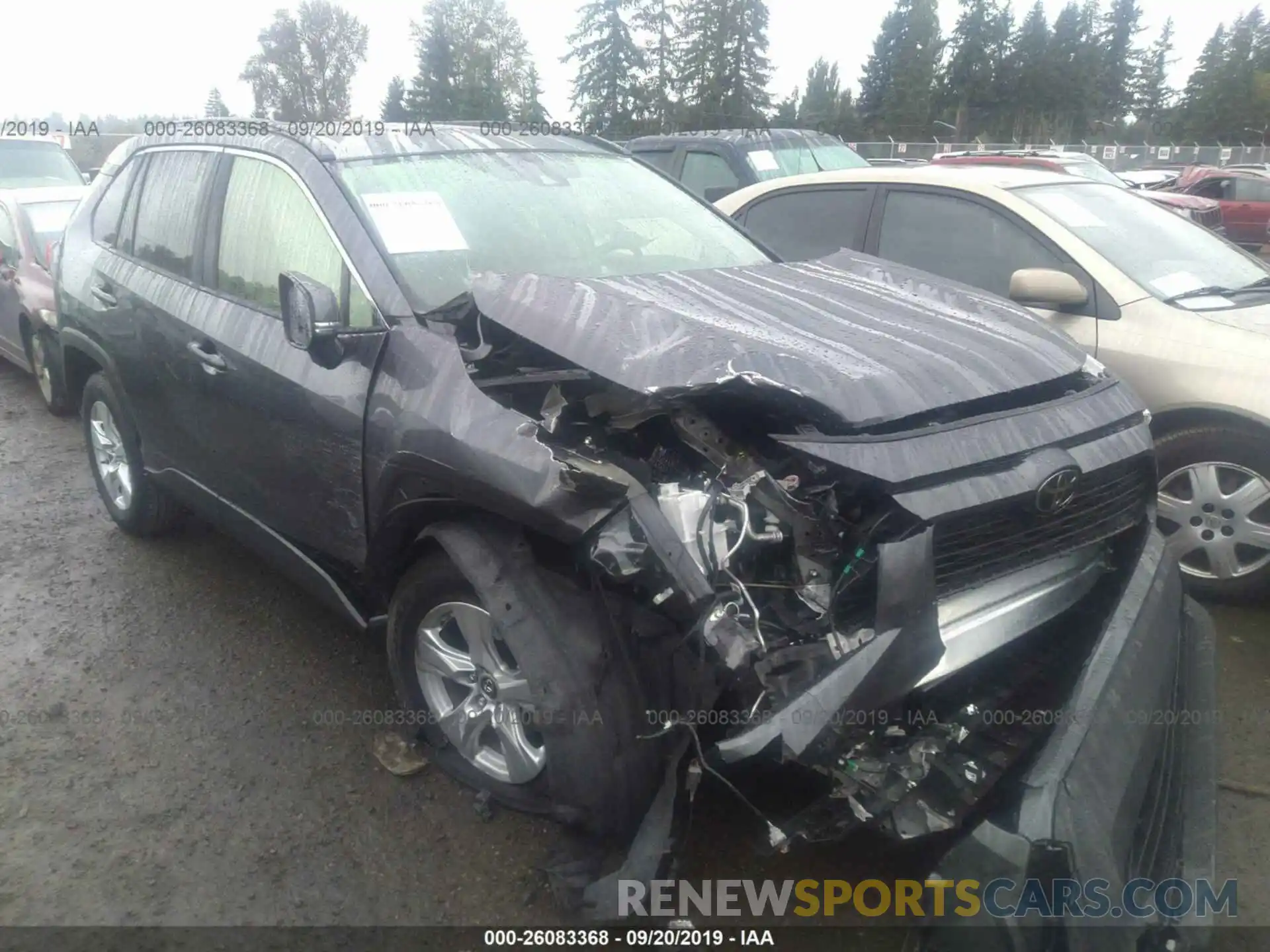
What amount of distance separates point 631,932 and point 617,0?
163ft

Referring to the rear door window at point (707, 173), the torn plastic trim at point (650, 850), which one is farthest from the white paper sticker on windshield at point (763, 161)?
A: the torn plastic trim at point (650, 850)

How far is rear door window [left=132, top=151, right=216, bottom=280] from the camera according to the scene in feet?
12.0

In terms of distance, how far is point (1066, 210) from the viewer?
4.42m

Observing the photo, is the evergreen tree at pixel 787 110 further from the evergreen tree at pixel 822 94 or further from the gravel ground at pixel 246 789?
the gravel ground at pixel 246 789

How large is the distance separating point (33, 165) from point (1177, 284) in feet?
43.5

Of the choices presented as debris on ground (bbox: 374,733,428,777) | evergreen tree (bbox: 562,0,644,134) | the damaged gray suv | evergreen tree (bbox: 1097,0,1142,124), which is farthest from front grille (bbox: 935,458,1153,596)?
evergreen tree (bbox: 1097,0,1142,124)

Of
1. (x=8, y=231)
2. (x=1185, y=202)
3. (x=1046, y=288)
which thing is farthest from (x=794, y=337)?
(x=1185, y=202)

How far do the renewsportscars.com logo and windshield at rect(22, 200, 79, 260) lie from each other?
21.5 feet

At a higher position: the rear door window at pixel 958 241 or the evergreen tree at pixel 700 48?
the evergreen tree at pixel 700 48

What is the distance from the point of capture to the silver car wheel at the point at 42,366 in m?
6.58

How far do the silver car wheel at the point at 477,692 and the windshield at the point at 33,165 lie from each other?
11863 millimetres

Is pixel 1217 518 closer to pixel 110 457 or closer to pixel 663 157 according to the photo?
pixel 110 457

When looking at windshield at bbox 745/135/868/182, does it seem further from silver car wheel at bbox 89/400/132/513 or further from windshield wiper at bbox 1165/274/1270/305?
silver car wheel at bbox 89/400/132/513

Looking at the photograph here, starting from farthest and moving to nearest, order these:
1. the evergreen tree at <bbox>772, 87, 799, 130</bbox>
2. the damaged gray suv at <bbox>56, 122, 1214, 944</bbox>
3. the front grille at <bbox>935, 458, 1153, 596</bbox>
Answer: the evergreen tree at <bbox>772, 87, 799, 130</bbox>, the front grille at <bbox>935, 458, 1153, 596</bbox>, the damaged gray suv at <bbox>56, 122, 1214, 944</bbox>
